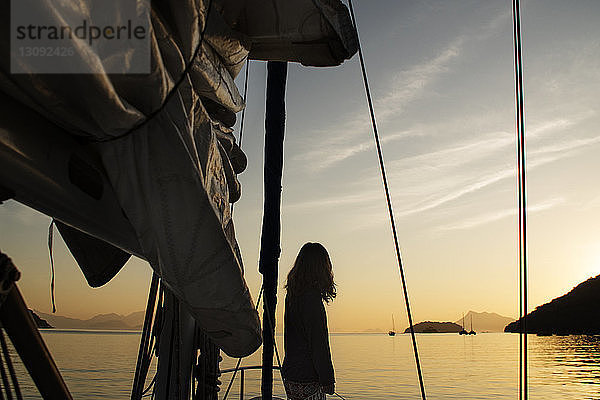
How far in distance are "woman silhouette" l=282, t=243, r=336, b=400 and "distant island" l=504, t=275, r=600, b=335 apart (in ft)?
321

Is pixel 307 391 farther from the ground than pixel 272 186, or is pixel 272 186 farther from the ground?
pixel 272 186

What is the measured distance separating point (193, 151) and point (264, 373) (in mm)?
3285

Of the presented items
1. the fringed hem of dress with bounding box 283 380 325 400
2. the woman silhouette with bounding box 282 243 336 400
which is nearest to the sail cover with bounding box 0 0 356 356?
the woman silhouette with bounding box 282 243 336 400

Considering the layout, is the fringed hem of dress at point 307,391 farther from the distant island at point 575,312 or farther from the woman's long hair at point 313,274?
the distant island at point 575,312

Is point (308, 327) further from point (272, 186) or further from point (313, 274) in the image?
point (272, 186)

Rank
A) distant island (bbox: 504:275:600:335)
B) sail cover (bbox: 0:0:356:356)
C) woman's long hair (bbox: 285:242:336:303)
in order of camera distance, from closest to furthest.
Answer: sail cover (bbox: 0:0:356:356) < woman's long hair (bbox: 285:242:336:303) < distant island (bbox: 504:275:600:335)

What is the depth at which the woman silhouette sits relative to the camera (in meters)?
3.45

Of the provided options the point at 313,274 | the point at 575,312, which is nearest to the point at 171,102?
the point at 313,274

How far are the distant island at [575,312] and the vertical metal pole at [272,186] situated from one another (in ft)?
321

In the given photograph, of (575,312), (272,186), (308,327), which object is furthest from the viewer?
(575,312)

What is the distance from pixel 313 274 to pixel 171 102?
259 cm

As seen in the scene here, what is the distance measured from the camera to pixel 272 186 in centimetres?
397

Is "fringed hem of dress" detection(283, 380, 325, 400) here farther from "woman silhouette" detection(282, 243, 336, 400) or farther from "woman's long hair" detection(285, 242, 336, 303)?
"woman's long hair" detection(285, 242, 336, 303)

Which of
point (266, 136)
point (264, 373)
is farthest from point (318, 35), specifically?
point (264, 373)
